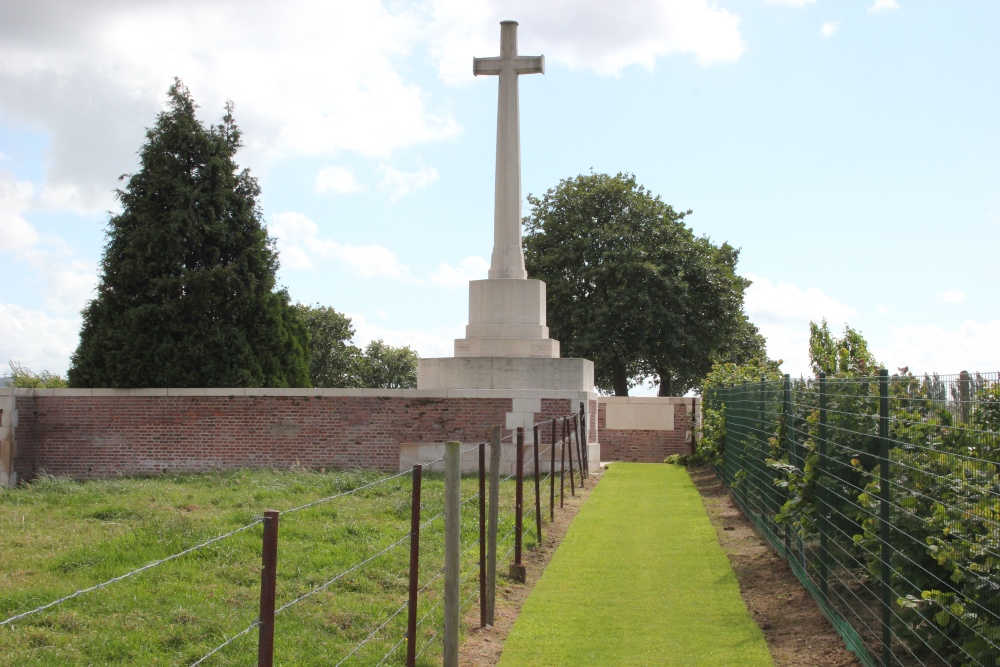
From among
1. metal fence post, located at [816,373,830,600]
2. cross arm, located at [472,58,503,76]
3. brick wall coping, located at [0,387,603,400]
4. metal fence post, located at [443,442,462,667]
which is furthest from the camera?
cross arm, located at [472,58,503,76]

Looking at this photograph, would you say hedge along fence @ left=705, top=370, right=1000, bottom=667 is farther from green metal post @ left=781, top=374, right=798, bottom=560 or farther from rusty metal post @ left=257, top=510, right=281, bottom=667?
rusty metal post @ left=257, top=510, right=281, bottom=667

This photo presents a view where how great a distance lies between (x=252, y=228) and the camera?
19.5 m

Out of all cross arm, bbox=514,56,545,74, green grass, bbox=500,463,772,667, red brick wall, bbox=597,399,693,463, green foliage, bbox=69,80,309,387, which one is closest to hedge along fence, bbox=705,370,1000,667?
green grass, bbox=500,463,772,667

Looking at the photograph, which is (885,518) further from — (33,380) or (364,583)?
(33,380)

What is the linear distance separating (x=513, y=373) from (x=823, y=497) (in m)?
9.75

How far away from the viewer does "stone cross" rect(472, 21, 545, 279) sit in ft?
54.2

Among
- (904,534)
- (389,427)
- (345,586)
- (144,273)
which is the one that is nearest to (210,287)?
(144,273)

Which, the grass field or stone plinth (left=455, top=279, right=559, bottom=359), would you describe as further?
stone plinth (left=455, top=279, right=559, bottom=359)

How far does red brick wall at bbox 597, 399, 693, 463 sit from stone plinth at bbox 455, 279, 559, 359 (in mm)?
5970

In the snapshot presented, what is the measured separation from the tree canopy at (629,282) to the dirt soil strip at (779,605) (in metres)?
17.0

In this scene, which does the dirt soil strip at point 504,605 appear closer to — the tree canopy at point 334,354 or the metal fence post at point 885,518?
the metal fence post at point 885,518

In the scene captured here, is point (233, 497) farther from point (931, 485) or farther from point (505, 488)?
point (931, 485)

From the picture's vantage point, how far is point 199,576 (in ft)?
22.2

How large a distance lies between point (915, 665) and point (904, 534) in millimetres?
716
